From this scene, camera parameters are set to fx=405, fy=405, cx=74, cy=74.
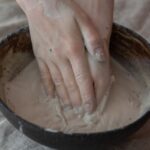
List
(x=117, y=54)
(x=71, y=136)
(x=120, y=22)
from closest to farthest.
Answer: (x=71, y=136), (x=117, y=54), (x=120, y=22)

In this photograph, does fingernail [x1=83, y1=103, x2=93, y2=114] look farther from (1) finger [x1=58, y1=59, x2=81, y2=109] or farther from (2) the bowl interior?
(2) the bowl interior

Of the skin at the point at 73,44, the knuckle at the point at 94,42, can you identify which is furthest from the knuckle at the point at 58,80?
the knuckle at the point at 94,42

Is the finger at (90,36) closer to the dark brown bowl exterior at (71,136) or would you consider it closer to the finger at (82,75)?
the finger at (82,75)

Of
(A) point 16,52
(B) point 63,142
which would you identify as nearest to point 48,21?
(A) point 16,52

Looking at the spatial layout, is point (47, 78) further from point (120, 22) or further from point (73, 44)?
point (120, 22)

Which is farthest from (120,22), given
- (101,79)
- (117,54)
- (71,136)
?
(71,136)

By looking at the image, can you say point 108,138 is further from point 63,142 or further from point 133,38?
point 133,38
